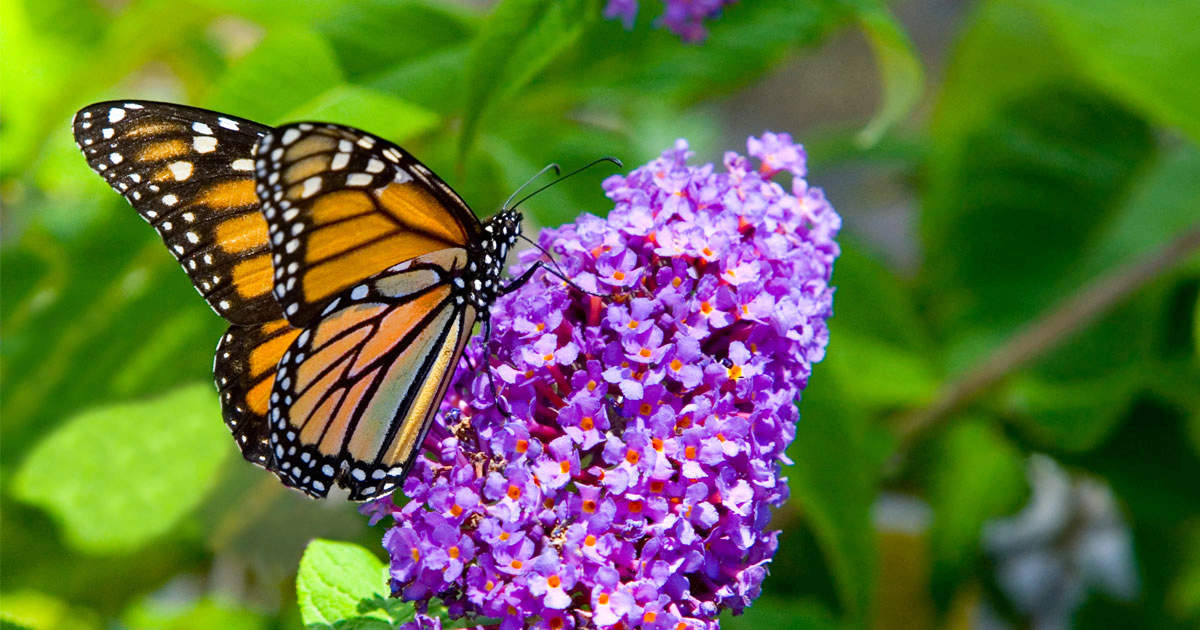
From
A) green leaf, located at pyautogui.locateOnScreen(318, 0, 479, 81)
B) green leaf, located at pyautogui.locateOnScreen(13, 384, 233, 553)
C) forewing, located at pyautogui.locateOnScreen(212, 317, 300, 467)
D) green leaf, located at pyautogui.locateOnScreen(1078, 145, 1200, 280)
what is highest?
green leaf, located at pyautogui.locateOnScreen(1078, 145, 1200, 280)

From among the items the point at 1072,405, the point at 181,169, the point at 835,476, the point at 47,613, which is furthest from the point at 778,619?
the point at 47,613

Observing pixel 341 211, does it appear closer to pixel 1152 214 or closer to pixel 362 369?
pixel 362 369

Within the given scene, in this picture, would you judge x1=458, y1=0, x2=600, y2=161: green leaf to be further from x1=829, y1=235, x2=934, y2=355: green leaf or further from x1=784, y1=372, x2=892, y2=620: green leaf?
x1=829, y1=235, x2=934, y2=355: green leaf

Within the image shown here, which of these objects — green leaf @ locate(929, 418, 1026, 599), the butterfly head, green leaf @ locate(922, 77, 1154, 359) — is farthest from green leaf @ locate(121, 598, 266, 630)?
green leaf @ locate(922, 77, 1154, 359)

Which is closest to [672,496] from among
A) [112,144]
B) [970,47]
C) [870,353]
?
[112,144]

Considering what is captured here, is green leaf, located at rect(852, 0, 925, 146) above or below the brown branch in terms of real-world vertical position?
above

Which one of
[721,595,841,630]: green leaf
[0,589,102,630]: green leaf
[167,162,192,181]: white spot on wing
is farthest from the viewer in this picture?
[0,589,102,630]: green leaf
